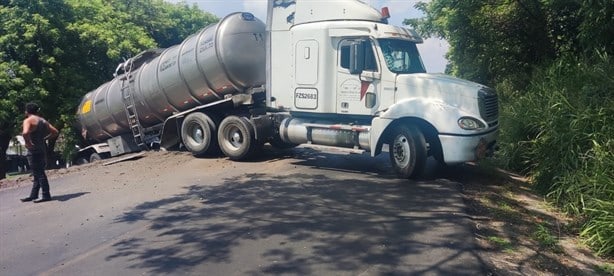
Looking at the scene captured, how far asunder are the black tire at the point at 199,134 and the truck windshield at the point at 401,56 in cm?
458

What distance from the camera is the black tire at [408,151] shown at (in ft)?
26.0

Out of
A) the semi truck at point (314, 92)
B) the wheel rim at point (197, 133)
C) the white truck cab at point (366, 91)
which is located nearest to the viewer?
the white truck cab at point (366, 91)

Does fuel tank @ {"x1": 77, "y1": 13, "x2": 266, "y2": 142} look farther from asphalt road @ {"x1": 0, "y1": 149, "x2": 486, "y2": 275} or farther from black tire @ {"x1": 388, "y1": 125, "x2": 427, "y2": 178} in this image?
black tire @ {"x1": 388, "y1": 125, "x2": 427, "y2": 178}

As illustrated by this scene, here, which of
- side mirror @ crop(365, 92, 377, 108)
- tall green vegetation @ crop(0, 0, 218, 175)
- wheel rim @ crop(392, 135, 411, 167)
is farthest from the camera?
tall green vegetation @ crop(0, 0, 218, 175)

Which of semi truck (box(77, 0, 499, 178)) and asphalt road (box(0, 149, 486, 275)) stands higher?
semi truck (box(77, 0, 499, 178))

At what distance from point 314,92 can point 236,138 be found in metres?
2.45

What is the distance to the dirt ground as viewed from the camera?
4629mm

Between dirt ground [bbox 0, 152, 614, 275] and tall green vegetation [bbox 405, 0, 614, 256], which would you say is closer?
dirt ground [bbox 0, 152, 614, 275]

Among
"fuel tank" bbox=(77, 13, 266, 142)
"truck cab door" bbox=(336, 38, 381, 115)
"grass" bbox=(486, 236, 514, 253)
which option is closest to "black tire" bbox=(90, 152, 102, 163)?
"fuel tank" bbox=(77, 13, 266, 142)

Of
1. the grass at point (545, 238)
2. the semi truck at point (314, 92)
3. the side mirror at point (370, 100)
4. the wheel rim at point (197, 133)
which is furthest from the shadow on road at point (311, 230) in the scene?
the wheel rim at point (197, 133)

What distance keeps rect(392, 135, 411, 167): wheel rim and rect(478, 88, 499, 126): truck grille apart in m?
1.32

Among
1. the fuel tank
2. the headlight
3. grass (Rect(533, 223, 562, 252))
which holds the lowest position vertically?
grass (Rect(533, 223, 562, 252))

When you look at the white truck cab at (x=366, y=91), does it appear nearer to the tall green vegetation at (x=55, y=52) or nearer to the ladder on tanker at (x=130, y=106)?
the ladder on tanker at (x=130, y=106)

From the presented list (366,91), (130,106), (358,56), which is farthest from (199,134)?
(358,56)
